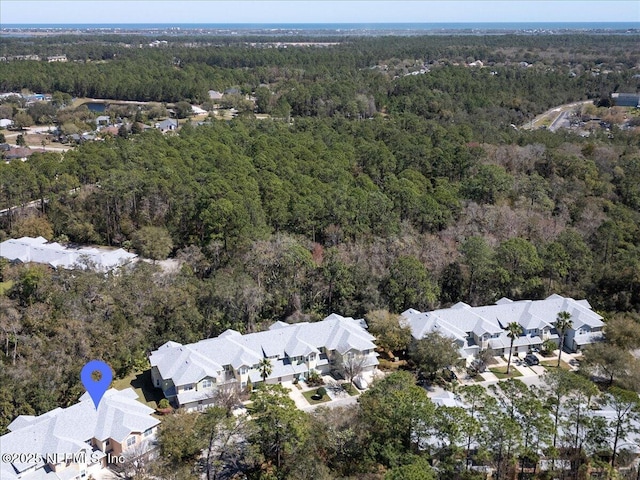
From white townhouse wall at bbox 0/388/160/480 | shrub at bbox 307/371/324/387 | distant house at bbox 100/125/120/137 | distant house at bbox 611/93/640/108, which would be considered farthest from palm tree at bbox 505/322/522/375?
distant house at bbox 611/93/640/108

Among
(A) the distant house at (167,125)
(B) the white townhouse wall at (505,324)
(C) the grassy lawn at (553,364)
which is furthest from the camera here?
(A) the distant house at (167,125)

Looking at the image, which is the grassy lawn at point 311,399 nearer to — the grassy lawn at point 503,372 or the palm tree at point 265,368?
the palm tree at point 265,368

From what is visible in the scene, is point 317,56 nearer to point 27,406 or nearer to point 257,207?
point 257,207

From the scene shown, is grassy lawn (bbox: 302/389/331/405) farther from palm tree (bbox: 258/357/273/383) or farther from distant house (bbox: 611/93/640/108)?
distant house (bbox: 611/93/640/108)

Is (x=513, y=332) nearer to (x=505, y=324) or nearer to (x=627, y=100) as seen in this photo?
(x=505, y=324)

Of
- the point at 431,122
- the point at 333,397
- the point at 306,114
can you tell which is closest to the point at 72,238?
the point at 333,397

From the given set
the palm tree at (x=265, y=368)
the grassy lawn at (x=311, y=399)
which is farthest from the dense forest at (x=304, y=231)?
the palm tree at (x=265, y=368)
